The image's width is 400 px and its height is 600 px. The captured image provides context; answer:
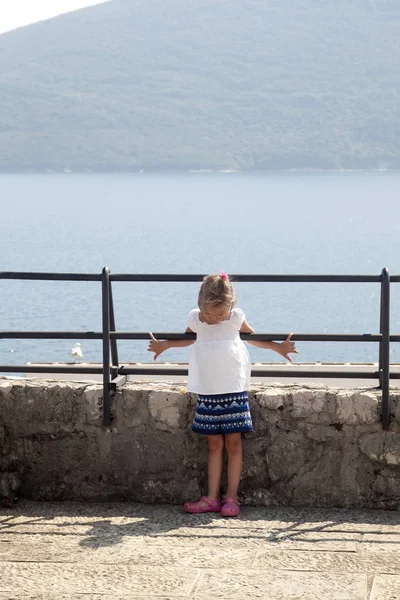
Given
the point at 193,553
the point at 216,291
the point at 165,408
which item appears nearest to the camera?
the point at 193,553

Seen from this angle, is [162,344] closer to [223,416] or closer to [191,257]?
[223,416]

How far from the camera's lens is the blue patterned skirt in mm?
4680

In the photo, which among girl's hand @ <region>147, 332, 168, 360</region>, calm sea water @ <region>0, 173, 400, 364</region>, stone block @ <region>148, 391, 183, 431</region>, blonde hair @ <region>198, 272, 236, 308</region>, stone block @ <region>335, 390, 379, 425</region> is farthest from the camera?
calm sea water @ <region>0, 173, 400, 364</region>

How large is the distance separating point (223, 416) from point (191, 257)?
89307mm

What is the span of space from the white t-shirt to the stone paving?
23.8 inches

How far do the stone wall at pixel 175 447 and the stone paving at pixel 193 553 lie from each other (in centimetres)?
11

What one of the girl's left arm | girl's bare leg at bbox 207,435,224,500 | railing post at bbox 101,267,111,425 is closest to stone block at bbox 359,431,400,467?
the girl's left arm

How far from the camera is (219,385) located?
4.68 m

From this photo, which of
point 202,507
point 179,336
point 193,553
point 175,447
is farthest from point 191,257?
point 193,553

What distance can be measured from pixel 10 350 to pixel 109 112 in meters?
143

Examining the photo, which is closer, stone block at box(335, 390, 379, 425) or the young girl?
the young girl

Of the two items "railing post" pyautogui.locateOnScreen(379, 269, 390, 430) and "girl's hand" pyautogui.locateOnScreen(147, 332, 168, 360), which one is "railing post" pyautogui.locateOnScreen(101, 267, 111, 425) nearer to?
"girl's hand" pyautogui.locateOnScreen(147, 332, 168, 360)

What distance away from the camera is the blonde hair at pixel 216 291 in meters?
4.59

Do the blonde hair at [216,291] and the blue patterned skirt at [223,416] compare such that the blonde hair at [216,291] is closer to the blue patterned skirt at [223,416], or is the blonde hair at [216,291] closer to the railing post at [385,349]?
the blue patterned skirt at [223,416]
